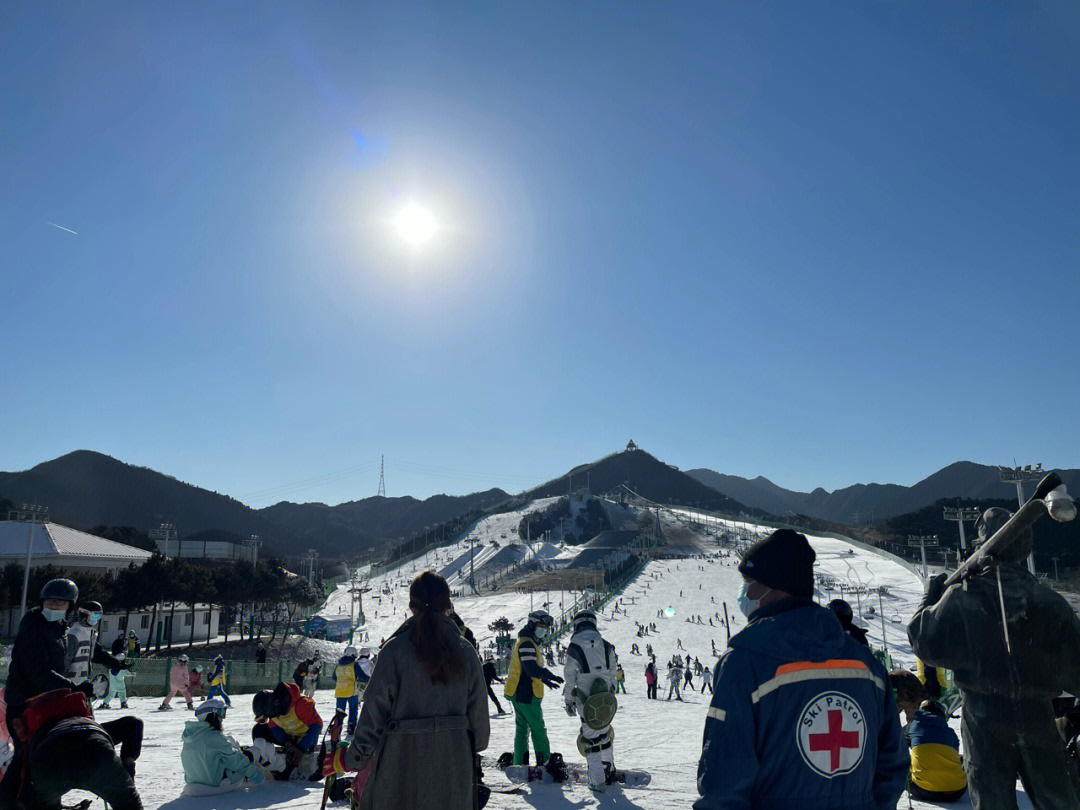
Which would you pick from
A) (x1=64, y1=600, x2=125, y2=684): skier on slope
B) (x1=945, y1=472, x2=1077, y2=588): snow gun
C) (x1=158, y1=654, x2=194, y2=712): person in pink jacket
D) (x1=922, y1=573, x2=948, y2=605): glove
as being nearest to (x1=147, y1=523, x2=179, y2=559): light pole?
(x1=158, y1=654, x2=194, y2=712): person in pink jacket

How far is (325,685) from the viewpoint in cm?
2077

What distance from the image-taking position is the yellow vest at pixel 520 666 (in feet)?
23.8

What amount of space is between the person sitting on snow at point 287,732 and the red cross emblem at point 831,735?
6293 mm

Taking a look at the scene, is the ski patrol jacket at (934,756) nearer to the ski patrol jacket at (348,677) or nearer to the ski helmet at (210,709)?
the ski patrol jacket at (348,677)

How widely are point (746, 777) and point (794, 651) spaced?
0.42 m

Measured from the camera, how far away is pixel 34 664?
13.6 feet

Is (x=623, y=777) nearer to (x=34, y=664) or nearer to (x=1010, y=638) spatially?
(x=1010, y=638)

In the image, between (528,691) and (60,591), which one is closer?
(60,591)

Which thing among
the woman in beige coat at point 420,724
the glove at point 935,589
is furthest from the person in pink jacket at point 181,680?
the glove at point 935,589

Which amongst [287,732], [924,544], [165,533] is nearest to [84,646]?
[287,732]

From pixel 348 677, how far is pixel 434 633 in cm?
596

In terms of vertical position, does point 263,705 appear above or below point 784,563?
below

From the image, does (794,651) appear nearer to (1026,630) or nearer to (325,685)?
(1026,630)

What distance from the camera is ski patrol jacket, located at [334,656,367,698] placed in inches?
342
